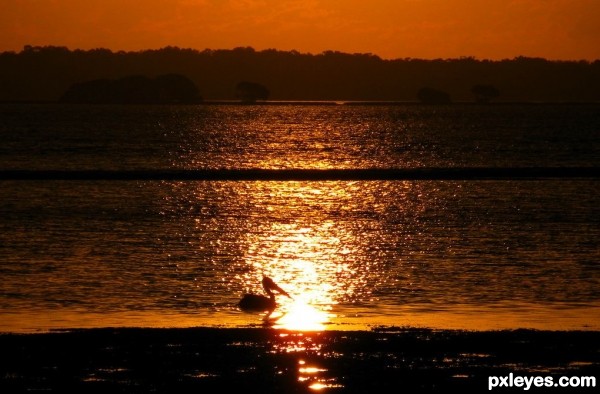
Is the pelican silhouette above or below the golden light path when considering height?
above

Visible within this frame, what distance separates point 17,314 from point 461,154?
2850 inches

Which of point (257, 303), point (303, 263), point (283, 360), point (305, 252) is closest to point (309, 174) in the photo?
point (305, 252)

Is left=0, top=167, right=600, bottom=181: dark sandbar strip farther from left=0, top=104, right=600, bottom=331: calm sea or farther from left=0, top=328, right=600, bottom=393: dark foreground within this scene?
left=0, top=328, right=600, bottom=393: dark foreground

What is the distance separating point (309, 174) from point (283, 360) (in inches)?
1904

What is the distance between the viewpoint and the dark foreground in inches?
559

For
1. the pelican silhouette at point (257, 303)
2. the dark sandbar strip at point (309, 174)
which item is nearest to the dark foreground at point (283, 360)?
the pelican silhouette at point (257, 303)

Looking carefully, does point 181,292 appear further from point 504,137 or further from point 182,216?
point 504,137

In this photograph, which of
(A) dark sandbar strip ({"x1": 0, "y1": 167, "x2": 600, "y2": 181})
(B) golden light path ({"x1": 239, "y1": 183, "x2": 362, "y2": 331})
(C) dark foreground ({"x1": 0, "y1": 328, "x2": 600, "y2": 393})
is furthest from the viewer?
(A) dark sandbar strip ({"x1": 0, "y1": 167, "x2": 600, "y2": 181})

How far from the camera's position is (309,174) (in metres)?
63.8

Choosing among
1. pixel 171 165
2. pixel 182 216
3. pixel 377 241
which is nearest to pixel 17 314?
pixel 377 241

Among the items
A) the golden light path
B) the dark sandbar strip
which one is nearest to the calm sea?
the golden light path

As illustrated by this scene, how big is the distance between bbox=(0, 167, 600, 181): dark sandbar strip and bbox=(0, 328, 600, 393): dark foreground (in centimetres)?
4290

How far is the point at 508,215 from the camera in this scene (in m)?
40.5

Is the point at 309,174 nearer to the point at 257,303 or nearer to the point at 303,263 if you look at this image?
the point at 303,263
